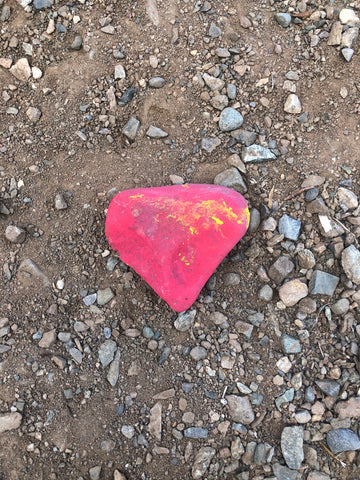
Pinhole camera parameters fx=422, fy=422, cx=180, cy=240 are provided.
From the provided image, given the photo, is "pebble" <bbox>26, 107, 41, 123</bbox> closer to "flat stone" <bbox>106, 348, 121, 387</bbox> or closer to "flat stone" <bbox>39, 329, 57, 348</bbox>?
"flat stone" <bbox>39, 329, 57, 348</bbox>

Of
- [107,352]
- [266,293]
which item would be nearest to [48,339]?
[107,352]

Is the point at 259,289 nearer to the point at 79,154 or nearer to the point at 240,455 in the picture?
the point at 240,455

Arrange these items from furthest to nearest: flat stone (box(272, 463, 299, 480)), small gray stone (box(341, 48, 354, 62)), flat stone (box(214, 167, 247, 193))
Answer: small gray stone (box(341, 48, 354, 62)), flat stone (box(214, 167, 247, 193)), flat stone (box(272, 463, 299, 480))

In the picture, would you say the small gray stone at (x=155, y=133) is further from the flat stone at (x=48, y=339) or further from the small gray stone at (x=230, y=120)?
the flat stone at (x=48, y=339)

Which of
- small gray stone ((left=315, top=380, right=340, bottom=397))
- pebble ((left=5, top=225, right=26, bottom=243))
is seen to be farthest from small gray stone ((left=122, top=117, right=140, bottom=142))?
small gray stone ((left=315, top=380, right=340, bottom=397))

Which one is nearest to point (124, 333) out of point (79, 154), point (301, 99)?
point (79, 154)

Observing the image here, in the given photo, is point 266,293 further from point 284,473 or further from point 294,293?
point 284,473
